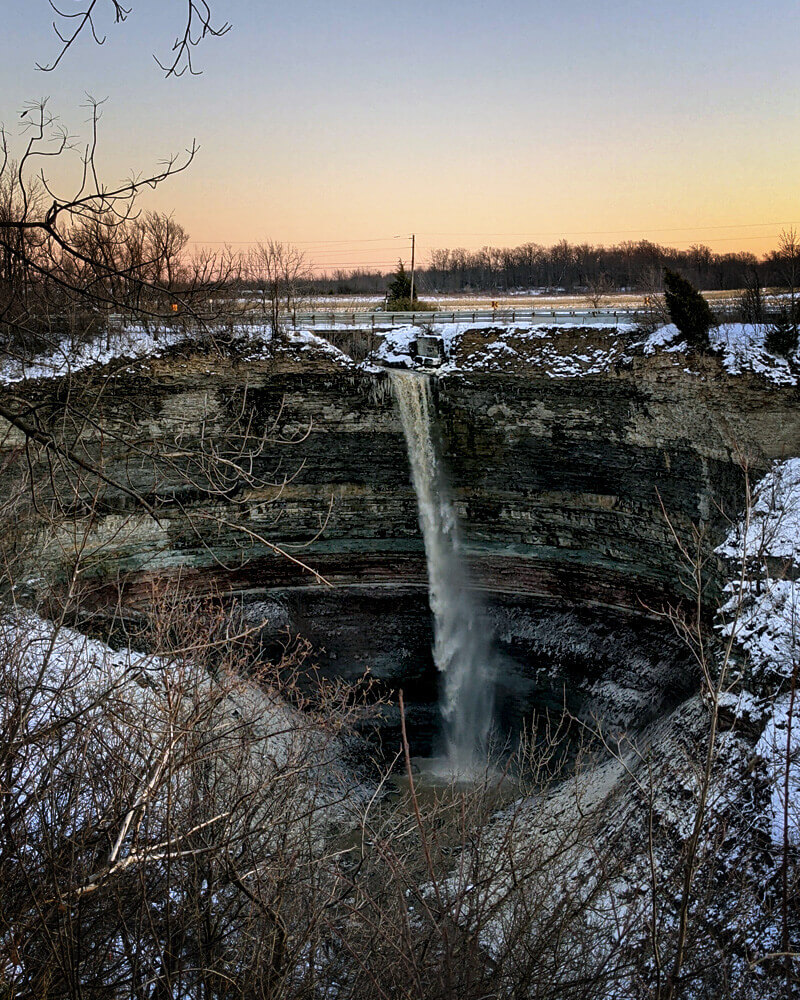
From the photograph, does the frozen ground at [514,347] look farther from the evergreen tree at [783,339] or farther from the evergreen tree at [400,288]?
the evergreen tree at [400,288]

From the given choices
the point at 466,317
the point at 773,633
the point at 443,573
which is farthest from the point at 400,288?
the point at 773,633

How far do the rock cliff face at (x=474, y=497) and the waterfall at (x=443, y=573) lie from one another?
41cm

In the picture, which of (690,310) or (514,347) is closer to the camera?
(690,310)

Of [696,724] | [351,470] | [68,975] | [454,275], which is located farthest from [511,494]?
[454,275]

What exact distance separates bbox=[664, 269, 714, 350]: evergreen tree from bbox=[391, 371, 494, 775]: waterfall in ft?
23.5

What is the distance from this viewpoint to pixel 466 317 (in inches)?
1021

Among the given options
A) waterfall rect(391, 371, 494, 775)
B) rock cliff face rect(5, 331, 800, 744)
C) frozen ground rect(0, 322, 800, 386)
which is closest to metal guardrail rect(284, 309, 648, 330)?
frozen ground rect(0, 322, 800, 386)

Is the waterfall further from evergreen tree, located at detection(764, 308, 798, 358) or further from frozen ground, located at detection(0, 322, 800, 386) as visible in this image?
evergreen tree, located at detection(764, 308, 798, 358)

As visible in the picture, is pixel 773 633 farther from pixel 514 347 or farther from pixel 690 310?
pixel 514 347

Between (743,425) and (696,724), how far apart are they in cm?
859

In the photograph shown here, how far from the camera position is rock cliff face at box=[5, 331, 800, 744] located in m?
20.3

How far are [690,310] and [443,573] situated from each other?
10.1 metres

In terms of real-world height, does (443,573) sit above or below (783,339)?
below

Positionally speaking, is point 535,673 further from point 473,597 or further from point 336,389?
point 336,389
